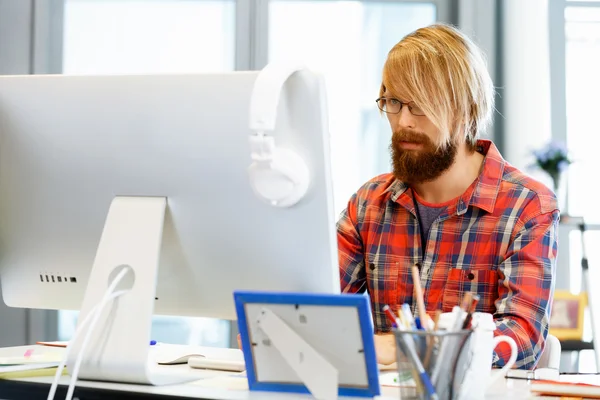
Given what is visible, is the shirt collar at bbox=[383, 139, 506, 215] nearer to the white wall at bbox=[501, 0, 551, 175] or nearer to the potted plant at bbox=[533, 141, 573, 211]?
the potted plant at bbox=[533, 141, 573, 211]

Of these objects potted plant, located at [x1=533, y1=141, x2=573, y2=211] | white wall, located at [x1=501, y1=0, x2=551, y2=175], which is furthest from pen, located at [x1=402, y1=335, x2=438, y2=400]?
white wall, located at [x1=501, y1=0, x2=551, y2=175]

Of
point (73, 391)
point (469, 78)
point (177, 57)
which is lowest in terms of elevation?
point (73, 391)

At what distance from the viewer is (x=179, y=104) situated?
112cm

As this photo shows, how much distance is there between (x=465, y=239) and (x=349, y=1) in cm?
273

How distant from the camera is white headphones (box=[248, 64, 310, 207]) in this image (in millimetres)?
1011

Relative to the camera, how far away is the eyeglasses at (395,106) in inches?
68.2

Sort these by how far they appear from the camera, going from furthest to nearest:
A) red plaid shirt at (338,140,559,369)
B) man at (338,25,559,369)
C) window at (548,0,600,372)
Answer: window at (548,0,600,372) → man at (338,25,559,369) → red plaid shirt at (338,140,559,369)

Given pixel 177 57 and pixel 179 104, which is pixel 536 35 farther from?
Result: pixel 179 104

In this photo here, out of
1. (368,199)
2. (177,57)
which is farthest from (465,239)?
(177,57)

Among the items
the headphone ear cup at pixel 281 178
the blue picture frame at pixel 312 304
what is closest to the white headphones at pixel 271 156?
the headphone ear cup at pixel 281 178

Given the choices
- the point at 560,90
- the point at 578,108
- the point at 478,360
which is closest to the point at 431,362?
the point at 478,360

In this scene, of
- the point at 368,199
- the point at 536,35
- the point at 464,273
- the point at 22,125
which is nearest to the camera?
the point at 22,125

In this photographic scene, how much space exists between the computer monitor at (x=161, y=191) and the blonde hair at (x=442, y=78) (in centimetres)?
69

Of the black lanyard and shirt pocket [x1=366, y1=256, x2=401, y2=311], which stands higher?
the black lanyard
